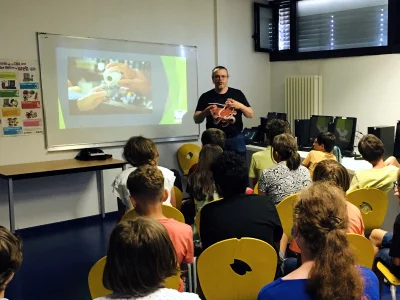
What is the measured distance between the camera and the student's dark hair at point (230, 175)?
2182mm

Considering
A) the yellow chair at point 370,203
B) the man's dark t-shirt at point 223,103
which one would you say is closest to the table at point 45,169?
the man's dark t-shirt at point 223,103

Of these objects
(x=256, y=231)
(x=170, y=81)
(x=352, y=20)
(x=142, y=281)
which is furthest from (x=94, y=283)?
(x=352, y=20)

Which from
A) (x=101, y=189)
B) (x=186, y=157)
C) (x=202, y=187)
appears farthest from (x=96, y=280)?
(x=186, y=157)

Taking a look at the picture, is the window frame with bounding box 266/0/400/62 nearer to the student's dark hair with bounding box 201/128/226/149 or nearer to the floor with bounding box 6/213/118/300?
the student's dark hair with bounding box 201/128/226/149

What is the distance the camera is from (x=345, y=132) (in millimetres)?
4703

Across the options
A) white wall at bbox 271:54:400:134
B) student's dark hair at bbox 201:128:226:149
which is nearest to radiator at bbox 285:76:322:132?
white wall at bbox 271:54:400:134

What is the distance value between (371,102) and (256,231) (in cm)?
373

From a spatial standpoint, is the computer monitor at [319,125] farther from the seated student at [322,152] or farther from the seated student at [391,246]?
the seated student at [391,246]

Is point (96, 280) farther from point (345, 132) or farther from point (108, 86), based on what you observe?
point (345, 132)

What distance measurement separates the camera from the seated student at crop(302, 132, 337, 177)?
3.73 meters

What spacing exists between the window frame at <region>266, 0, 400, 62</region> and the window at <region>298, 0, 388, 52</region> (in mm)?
70

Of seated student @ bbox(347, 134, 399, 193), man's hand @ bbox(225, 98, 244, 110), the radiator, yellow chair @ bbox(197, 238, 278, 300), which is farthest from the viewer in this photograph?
the radiator

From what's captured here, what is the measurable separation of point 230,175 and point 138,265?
1.05 m

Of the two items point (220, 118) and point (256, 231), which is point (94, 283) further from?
point (220, 118)
